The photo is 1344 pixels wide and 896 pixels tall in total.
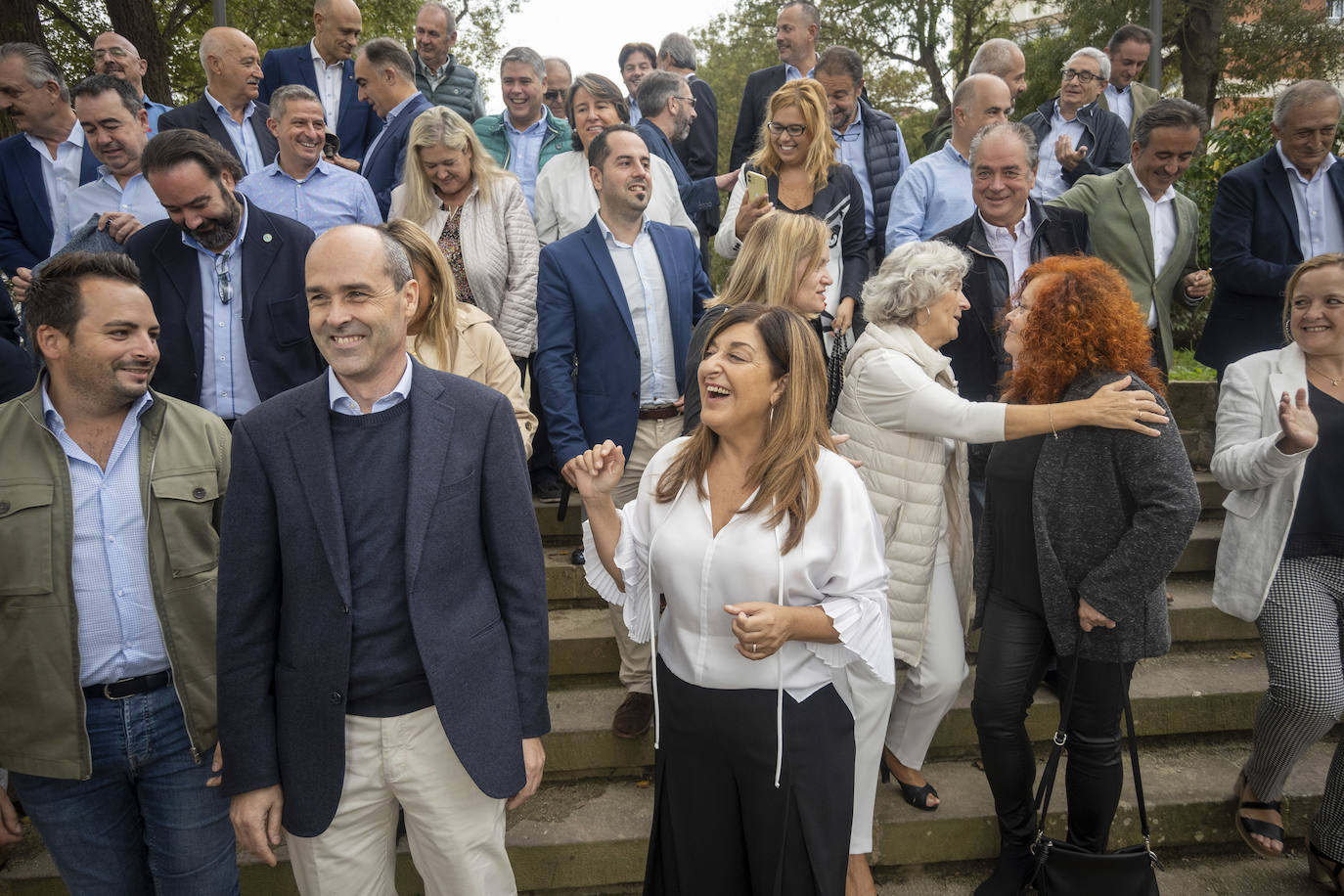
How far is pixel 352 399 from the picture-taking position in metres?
2.41

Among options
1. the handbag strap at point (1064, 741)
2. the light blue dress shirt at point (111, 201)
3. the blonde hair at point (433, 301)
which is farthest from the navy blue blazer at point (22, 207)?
the handbag strap at point (1064, 741)

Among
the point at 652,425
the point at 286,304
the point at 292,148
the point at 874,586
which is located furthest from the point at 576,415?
the point at 292,148

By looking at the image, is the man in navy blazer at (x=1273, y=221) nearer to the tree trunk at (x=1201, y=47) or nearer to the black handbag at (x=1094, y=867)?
the black handbag at (x=1094, y=867)

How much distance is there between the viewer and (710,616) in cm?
258

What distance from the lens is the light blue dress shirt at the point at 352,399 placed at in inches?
94.6

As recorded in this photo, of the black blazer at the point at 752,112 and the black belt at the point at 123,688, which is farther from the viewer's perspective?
the black blazer at the point at 752,112

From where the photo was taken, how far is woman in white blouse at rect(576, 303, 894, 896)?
2.54 m

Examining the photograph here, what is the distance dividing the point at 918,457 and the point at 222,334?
2.80 meters

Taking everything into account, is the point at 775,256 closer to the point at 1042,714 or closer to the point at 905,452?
the point at 905,452

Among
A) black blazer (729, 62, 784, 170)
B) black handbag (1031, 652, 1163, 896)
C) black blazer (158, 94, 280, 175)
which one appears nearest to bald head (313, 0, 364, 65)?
black blazer (158, 94, 280, 175)

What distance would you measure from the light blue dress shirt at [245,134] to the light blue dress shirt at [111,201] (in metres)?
0.81

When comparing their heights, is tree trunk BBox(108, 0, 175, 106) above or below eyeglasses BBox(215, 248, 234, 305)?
above

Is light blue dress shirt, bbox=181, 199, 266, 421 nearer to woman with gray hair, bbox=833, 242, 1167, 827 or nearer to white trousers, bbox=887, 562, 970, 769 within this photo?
woman with gray hair, bbox=833, 242, 1167, 827

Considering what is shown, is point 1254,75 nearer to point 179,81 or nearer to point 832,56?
point 832,56
